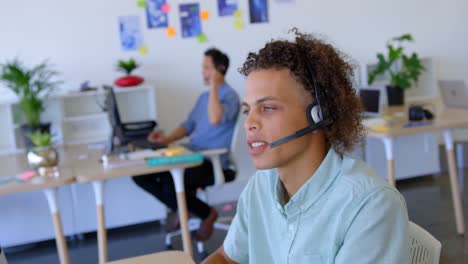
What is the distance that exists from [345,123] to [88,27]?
377 centimetres

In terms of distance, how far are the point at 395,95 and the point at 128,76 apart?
228cm

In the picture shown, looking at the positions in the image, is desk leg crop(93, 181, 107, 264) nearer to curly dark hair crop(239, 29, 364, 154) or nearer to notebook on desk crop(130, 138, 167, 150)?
notebook on desk crop(130, 138, 167, 150)

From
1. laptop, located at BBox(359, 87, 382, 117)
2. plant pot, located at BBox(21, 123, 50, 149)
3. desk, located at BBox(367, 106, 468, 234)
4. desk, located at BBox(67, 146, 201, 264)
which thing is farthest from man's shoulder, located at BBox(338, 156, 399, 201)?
plant pot, located at BBox(21, 123, 50, 149)

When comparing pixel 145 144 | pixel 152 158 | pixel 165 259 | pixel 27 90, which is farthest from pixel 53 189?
pixel 165 259

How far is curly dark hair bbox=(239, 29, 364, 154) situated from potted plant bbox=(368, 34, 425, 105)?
3896mm

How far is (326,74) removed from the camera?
1250mm

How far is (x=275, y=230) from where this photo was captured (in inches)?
52.1

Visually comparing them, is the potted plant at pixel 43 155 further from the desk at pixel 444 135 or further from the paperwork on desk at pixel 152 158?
the desk at pixel 444 135

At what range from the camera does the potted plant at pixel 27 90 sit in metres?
4.22

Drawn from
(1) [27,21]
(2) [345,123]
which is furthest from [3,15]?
(2) [345,123]

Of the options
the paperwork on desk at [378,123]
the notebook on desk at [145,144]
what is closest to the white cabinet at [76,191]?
the notebook on desk at [145,144]

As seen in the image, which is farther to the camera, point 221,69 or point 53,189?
point 221,69

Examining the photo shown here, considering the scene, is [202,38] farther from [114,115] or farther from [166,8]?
[114,115]

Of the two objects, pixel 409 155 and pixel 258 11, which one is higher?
pixel 258 11
